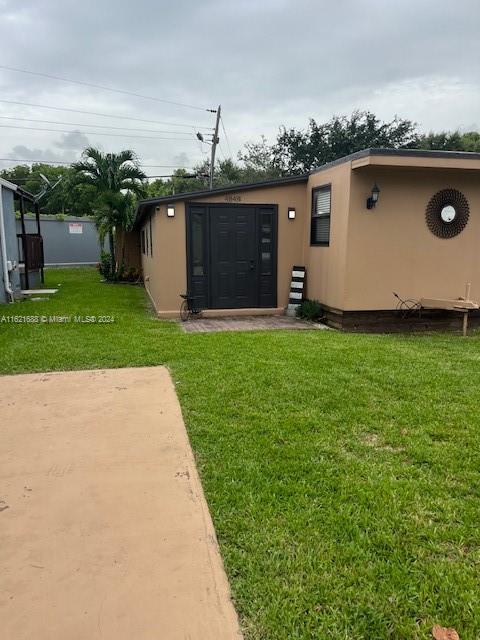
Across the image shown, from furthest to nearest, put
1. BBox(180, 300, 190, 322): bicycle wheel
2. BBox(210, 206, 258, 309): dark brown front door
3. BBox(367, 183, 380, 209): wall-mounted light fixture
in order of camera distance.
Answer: BBox(210, 206, 258, 309): dark brown front door → BBox(180, 300, 190, 322): bicycle wheel → BBox(367, 183, 380, 209): wall-mounted light fixture

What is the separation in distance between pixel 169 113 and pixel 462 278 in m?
26.8


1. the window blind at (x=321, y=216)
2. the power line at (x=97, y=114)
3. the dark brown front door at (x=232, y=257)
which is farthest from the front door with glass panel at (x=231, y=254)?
the power line at (x=97, y=114)

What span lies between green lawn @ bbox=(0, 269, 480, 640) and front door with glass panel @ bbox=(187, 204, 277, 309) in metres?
3.02

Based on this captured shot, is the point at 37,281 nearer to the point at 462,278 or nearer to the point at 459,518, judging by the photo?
the point at 462,278

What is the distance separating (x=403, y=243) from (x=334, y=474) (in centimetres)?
557

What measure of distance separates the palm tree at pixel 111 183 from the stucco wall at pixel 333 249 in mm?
8461

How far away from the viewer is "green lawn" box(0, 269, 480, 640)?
1.75 m

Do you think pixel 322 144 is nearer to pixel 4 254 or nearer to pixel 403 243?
pixel 403 243

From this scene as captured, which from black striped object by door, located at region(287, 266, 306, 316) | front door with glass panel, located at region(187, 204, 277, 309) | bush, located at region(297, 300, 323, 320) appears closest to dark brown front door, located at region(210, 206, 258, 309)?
front door with glass panel, located at region(187, 204, 277, 309)

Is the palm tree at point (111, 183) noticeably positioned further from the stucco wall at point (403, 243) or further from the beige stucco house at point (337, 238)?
the stucco wall at point (403, 243)

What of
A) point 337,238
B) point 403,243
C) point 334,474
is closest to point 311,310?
point 337,238

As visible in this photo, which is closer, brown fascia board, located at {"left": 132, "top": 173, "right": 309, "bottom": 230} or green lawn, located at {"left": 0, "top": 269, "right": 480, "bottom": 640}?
green lawn, located at {"left": 0, "top": 269, "right": 480, "bottom": 640}

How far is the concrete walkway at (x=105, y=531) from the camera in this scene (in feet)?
5.55

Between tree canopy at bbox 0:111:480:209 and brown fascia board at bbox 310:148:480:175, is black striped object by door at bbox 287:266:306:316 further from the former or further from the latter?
tree canopy at bbox 0:111:480:209
